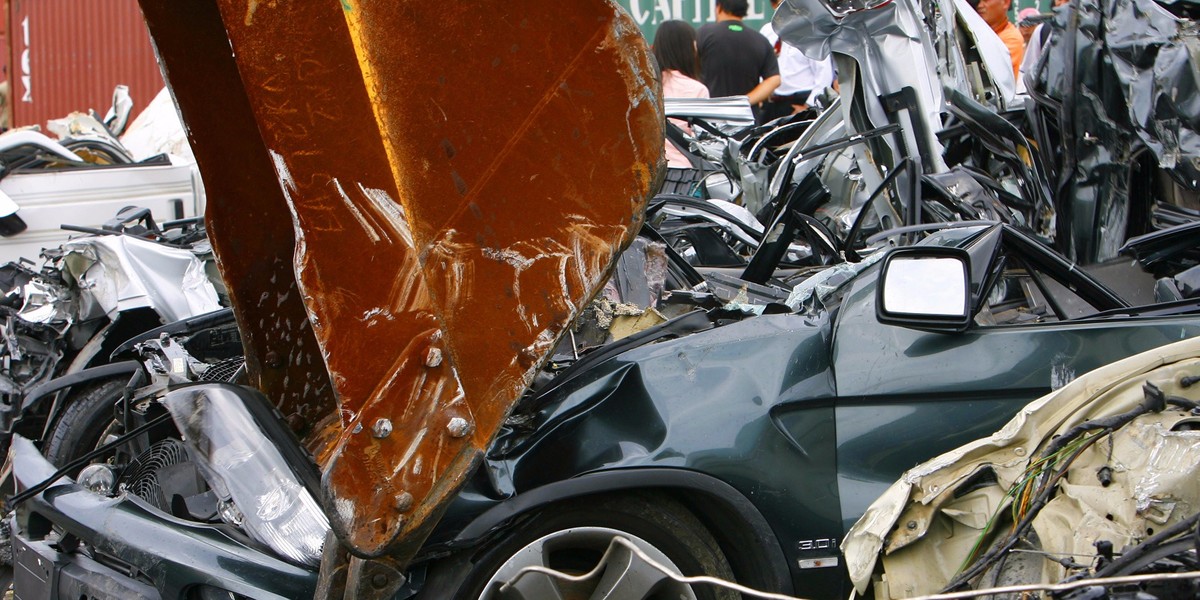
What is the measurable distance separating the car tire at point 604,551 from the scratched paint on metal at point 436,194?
1.01 ft

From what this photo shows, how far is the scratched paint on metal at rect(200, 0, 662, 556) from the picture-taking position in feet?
9.13

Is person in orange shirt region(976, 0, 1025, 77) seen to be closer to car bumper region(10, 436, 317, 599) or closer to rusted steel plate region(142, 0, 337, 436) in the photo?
rusted steel plate region(142, 0, 337, 436)

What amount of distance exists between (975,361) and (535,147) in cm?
136

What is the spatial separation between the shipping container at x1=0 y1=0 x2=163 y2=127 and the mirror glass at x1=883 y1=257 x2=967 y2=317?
50.3 ft

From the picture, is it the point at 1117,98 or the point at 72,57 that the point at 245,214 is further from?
the point at 72,57

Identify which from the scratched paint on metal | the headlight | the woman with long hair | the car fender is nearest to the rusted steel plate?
the headlight

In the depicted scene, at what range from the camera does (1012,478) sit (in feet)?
9.10

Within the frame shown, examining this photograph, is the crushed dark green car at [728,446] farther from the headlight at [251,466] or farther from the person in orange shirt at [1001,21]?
the person in orange shirt at [1001,21]

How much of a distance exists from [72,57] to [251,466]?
1547 cm

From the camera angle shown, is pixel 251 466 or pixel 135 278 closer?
pixel 251 466

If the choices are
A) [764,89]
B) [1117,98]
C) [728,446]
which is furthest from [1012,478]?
[764,89]

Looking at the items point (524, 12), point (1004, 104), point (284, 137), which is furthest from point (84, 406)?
point (1004, 104)

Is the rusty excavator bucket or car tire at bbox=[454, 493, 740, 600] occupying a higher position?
the rusty excavator bucket

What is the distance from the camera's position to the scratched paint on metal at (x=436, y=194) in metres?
2.78
